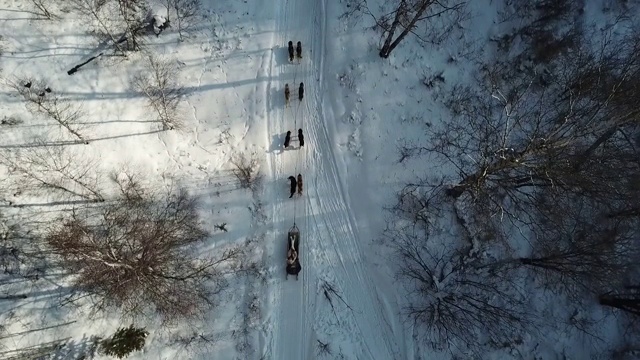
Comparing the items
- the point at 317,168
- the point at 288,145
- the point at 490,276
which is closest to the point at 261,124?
the point at 288,145

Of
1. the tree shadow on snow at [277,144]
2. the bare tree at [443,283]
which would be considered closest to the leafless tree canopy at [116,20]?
the tree shadow on snow at [277,144]

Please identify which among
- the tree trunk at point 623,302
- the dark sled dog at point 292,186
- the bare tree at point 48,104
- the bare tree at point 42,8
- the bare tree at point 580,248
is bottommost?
the tree trunk at point 623,302

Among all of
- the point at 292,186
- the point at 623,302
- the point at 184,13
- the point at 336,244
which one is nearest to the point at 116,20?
the point at 184,13

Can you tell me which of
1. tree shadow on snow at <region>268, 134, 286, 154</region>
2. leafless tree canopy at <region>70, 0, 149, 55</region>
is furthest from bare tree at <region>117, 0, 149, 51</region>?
tree shadow on snow at <region>268, 134, 286, 154</region>

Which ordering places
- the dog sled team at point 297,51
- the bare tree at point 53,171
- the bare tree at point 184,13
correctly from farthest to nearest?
the bare tree at point 184,13, the dog sled team at point 297,51, the bare tree at point 53,171

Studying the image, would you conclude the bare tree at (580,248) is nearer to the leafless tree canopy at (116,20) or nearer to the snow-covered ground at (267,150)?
the snow-covered ground at (267,150)
